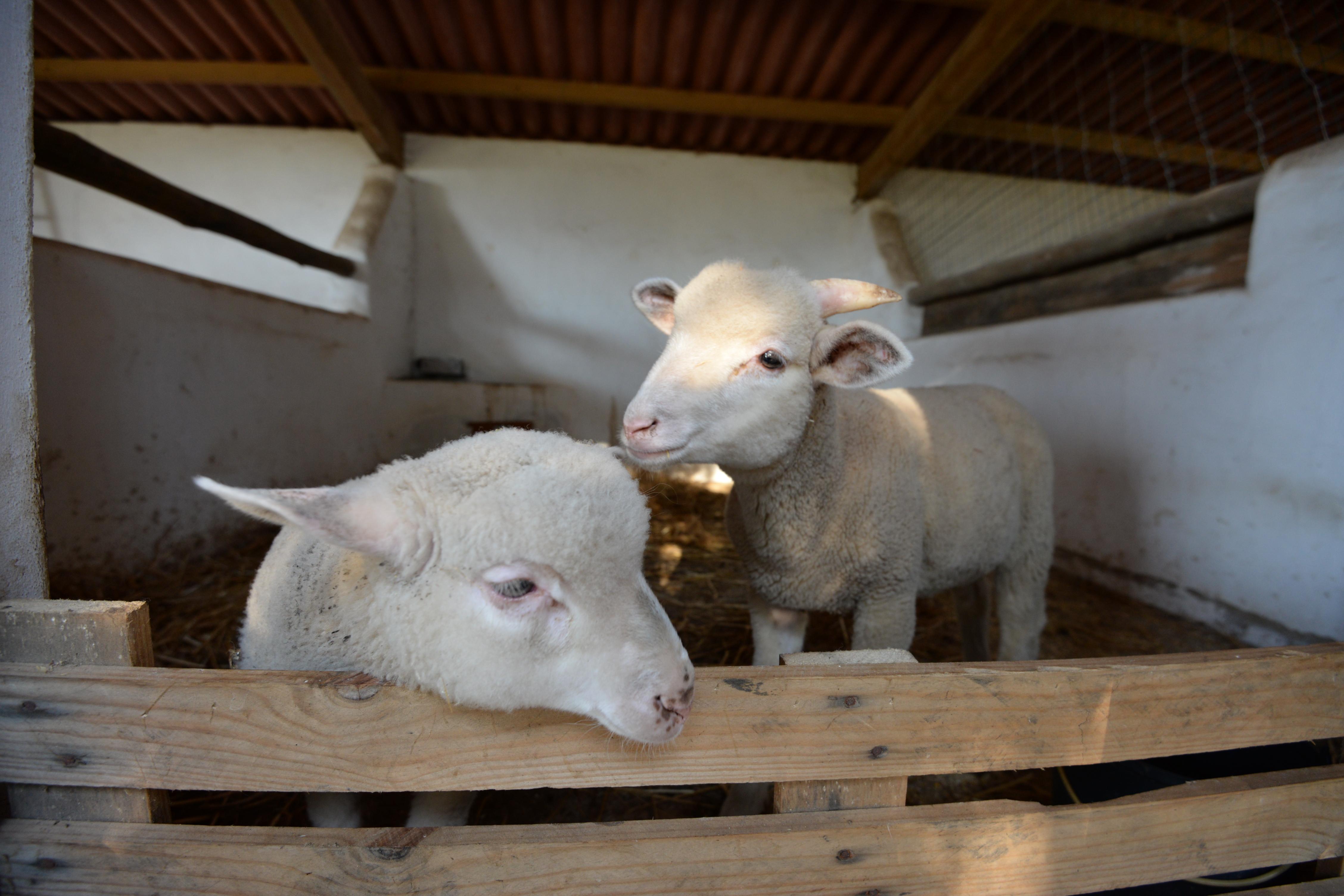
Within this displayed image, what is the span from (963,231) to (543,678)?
7.26 m

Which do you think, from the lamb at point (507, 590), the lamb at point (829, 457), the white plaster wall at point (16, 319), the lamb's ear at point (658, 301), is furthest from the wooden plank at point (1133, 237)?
the white plaster wall at point (16, 319)

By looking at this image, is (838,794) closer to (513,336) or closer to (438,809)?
(438,809)

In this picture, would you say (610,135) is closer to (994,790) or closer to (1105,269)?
(1105,269)

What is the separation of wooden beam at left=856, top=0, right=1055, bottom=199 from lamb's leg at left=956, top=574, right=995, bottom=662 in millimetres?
3683

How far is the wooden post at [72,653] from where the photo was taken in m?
0.85

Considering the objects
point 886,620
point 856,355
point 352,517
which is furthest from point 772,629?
point 352,517

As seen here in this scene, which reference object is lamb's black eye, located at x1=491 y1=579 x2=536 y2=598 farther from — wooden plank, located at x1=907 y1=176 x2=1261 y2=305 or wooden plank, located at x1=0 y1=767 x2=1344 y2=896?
wooden plank, located at x1=907 y1=176 x2=1261 y2=305

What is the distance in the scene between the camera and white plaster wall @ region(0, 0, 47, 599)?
0.96m

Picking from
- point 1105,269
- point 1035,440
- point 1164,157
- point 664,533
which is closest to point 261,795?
point 664,533

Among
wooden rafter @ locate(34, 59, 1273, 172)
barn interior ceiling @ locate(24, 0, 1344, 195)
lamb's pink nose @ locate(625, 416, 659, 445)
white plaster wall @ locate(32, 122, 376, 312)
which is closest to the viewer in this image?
lamb's pink nose @ locate(625, 416, 659, 445)

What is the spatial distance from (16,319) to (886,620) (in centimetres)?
217

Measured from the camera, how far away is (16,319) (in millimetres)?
962

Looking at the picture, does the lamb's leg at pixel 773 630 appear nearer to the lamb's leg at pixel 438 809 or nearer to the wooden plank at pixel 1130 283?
the lamb's leg at pixel 438 809

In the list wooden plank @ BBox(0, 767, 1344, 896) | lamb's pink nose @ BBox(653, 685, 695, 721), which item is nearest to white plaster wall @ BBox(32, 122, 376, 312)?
wooden plank @ BBox(0, 767, 1344, 896)
